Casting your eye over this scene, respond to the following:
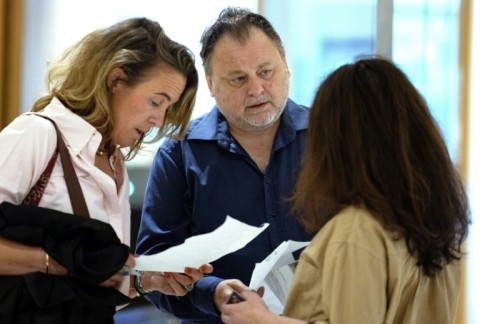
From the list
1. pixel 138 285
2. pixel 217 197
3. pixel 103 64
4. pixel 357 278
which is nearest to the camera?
pixel 357 278

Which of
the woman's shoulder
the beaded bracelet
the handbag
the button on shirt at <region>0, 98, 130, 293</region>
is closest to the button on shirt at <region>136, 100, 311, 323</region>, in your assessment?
the beaded bracelet

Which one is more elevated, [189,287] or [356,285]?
[356,285]

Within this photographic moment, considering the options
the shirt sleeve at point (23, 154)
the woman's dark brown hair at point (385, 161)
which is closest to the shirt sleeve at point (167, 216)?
the shirt sleeve at point (23, 154)

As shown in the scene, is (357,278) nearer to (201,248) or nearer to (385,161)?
(385,161)

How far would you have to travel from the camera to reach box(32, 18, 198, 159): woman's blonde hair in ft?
5.93

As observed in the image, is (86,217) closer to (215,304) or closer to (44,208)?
(44,208)

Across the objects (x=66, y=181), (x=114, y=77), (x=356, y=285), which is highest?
(x=114, y=77)

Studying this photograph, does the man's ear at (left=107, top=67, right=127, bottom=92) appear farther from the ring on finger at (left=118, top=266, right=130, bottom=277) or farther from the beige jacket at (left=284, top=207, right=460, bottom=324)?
the beige jacket at (left=284, top=207, right=460, bottom=324)

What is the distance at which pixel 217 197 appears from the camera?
2145mm

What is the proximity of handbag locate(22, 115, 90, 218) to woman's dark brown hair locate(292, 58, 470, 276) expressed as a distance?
0.51 meters

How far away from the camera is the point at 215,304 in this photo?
1988 mm

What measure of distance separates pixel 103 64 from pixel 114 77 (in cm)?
5

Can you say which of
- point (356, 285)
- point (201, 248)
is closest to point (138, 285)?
point (201, 248)

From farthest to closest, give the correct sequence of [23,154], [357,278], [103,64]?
[103,64]
[23,154]
[357,278]
